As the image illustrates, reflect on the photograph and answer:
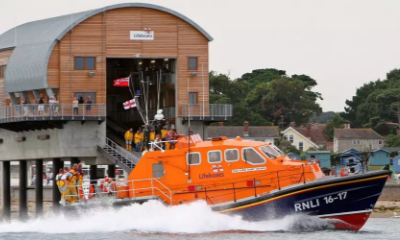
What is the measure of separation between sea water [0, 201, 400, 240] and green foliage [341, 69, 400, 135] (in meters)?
70.8

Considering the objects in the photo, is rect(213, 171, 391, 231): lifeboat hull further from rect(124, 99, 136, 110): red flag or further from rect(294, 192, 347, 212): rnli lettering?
rect(124, 99, 136, 110): red flag

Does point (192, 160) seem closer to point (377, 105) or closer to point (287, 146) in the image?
point (287, 146)

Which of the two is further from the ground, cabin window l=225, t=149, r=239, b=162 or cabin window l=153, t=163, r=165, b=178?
cabin window l=225, t=149, r=239, b=162

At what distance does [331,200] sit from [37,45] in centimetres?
1942

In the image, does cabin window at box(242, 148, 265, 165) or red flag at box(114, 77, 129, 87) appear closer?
cabin window at box(242, 148, 265, 165)

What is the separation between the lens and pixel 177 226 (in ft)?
120

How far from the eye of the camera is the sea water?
35.5 meters

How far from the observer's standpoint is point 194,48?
160 feet

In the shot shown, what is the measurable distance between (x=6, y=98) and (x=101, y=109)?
7.39 metres

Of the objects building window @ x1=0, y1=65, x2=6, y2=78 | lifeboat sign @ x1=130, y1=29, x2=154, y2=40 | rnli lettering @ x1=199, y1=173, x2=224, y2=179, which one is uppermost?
lifeboat sign @ x1=130, y1=29, x2=154, y2=40

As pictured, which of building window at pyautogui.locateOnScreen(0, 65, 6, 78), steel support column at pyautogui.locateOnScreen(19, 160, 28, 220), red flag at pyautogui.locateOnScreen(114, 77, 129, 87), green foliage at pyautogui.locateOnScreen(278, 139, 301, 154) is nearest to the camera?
red flag at pyautogui.locateOnScreen(114, 77, 129, 87)

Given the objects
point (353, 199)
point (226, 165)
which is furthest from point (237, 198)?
point (353, 199)

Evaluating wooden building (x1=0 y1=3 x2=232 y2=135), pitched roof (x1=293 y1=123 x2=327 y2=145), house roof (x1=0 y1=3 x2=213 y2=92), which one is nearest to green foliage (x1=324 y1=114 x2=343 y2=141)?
pitched roof (x1=293 y1=123 x2=327 y2=145)

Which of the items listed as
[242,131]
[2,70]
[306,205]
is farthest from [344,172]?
[242,131]
